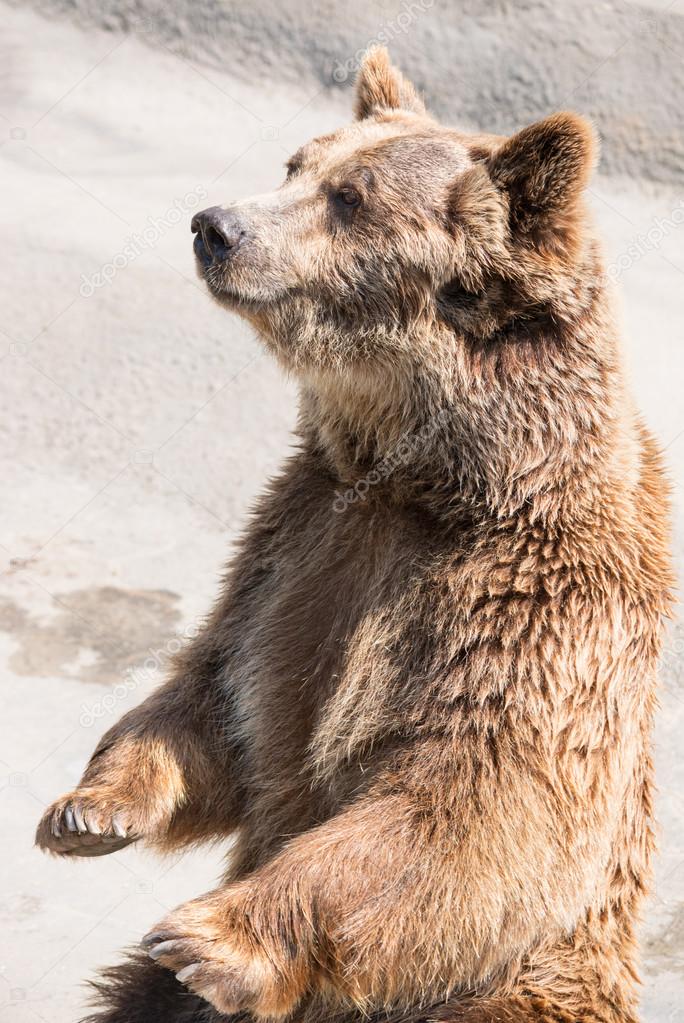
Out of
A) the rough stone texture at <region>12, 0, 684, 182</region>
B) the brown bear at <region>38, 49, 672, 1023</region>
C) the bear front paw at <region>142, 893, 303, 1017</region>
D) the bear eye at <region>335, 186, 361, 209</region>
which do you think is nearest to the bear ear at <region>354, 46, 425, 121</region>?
the brown bear at <region>38, 49, 672, 1023</region>

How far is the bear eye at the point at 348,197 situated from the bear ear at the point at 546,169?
421mm

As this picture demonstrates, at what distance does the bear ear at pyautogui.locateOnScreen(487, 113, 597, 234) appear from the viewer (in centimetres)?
375

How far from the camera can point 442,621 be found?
12.7 feet

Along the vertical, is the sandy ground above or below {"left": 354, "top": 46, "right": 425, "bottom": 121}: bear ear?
below

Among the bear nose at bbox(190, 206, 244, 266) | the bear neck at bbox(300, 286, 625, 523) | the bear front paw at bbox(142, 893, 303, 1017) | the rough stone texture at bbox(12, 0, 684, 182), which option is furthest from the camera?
the rough stone texture at bbox(12, 0, 684, 182)

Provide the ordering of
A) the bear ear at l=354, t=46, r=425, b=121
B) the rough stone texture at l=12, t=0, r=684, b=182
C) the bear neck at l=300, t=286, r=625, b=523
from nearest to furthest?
the bear neck at l=300, t=286, r=625, b=523, the bear ear at l=354, t=46, r=425, b=121, the rough stone texture at l=12, t=0, r=684, b=182

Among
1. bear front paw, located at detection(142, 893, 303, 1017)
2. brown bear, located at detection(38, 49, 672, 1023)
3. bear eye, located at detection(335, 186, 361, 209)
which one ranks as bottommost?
bear front paw, located at detection(142, 893, 303, 1017)

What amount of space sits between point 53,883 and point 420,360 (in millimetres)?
3036

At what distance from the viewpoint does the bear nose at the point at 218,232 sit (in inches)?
156

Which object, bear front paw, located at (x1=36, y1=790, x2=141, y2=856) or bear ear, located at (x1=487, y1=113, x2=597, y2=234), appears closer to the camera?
bear ear, located at (x1=487, y1=113, x2=597, y2=234)

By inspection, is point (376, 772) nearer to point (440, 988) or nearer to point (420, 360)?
point (440, 988)

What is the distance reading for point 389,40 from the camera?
12133 mm

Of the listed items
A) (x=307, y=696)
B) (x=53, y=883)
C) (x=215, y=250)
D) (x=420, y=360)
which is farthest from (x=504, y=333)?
(x=53, y=883)

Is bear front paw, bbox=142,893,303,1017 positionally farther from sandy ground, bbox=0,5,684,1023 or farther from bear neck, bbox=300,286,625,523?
sandy ground, bbox=0,5,684,1023
